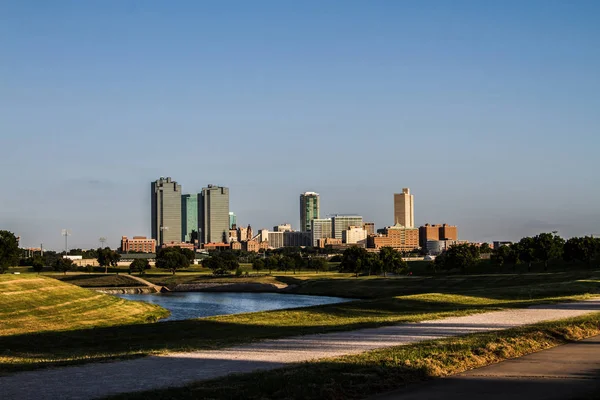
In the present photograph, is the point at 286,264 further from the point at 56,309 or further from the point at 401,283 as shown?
the point at 56,309

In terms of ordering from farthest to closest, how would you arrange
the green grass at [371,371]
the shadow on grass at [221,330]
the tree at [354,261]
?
1. the tree at [354,261]
2. the shadow on grass at [221,330]
3. the green grass at [371,371]

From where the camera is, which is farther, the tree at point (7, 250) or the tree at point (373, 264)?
the tree at point (373, 264)

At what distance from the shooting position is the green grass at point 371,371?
48.2 ft

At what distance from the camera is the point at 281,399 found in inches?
561

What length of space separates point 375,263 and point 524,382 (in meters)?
132

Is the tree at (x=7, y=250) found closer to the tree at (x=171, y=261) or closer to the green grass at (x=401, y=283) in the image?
the green grass at (x=401, y=283)

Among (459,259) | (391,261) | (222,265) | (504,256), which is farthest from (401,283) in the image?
(222,265)

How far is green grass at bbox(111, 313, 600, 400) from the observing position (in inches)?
578

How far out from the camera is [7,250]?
366 feet

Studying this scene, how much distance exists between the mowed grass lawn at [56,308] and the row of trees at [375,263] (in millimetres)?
75861

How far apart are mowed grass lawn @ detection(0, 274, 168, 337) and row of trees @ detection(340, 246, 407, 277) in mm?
75861

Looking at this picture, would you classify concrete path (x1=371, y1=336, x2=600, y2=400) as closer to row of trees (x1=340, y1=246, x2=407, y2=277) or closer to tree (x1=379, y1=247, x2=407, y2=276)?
tree (x1=379, y1=247, x2=407, y2=276)

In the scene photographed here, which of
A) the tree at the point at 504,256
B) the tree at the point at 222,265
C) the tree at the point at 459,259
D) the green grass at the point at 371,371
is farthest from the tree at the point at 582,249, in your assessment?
the green grass at the point at 371,371

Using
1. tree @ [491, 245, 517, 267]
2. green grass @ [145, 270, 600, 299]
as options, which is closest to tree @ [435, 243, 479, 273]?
tree @ [491, 245, 517, 267]
